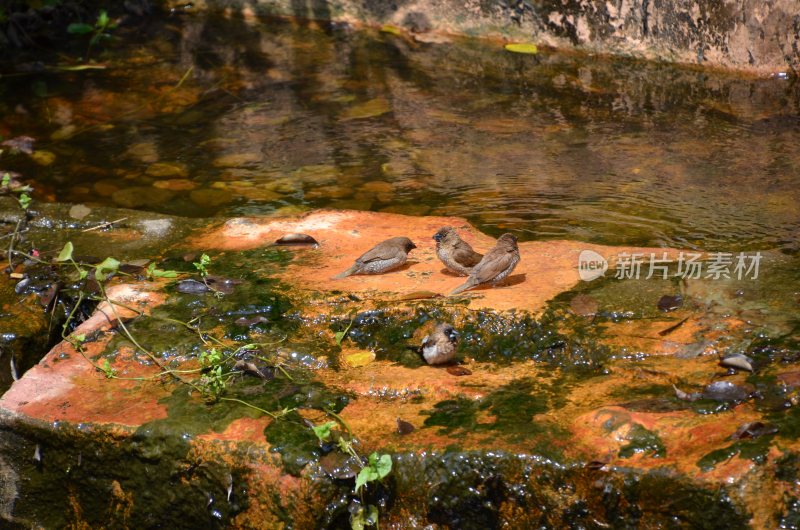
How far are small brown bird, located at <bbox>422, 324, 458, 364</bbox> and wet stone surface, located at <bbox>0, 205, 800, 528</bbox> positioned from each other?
6 centimetres

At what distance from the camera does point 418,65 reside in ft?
27.8

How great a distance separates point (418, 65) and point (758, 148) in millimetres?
3427

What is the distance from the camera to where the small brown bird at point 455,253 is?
13.2 feet

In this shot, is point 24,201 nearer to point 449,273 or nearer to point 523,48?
point 449,273

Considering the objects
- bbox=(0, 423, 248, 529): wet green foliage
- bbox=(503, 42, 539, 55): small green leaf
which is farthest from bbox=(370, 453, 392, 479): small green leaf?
bbox=(503, 42, 539, 55): small green leaf

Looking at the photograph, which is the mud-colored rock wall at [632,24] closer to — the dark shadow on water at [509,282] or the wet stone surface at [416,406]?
the wet stone surface at [416,406]

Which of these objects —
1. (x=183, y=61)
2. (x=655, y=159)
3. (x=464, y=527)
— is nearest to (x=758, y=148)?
(x=655, y=159)

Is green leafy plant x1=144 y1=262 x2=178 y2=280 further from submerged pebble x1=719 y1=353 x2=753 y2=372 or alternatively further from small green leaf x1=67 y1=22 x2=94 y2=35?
small green leaf x1=67 y1=22 x2=94 y2=35

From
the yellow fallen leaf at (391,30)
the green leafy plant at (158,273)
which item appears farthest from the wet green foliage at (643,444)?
the yellow fallen leaf at (391,30)

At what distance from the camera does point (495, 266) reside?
3844 millimetres

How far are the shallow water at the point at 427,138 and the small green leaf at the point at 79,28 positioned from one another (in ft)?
2.77

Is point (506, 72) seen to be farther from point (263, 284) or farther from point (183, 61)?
point (263, 284)

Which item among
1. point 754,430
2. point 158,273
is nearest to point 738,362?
point 754,430

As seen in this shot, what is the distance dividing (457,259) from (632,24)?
5026 mm
